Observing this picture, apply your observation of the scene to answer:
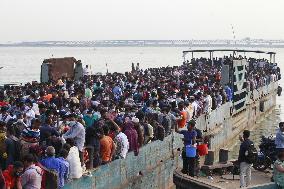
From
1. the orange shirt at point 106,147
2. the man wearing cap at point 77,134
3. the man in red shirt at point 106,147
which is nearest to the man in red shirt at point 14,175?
the man wearing cap at point 77,134

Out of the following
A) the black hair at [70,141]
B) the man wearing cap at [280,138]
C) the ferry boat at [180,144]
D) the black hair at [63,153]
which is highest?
the black hair at [70,141]

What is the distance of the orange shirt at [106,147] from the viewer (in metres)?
13.7

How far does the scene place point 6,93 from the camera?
2064 cm

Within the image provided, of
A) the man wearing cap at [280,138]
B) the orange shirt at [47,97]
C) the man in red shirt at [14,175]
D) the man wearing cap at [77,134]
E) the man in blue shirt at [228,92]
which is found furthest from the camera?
the man in blue shirt at [228,92]

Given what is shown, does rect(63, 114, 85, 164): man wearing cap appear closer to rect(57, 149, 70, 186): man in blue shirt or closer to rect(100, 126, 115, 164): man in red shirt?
rect(100, 126, 115, 164): man in red shirt

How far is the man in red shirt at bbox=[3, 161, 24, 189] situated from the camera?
9.87 meters

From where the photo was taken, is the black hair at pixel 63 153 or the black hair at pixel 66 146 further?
the black hair at pixel 66 146

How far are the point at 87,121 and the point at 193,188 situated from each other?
352 centimetres

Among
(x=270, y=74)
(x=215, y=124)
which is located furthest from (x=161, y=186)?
(x=270, y=74)

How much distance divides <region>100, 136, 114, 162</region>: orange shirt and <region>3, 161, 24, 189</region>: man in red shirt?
382 cm

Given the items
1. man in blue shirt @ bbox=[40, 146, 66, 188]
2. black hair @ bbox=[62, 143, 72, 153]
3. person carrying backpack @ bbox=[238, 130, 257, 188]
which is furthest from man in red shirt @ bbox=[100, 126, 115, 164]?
person carrying backpack @ bbox=[238, 130, 257, 188]

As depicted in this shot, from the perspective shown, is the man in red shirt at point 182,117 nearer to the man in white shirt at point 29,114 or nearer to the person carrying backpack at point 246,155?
the person carrying backpack at point 246,155

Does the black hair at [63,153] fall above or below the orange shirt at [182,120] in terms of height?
above

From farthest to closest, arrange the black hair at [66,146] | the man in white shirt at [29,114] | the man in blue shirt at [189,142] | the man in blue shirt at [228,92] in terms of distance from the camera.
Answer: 1. the man in blue shirt at [228,92]
2. the man in blue shirt at [189,142]
3. the man in white shirt at [29,114]
4. the black hair at [66,146]
